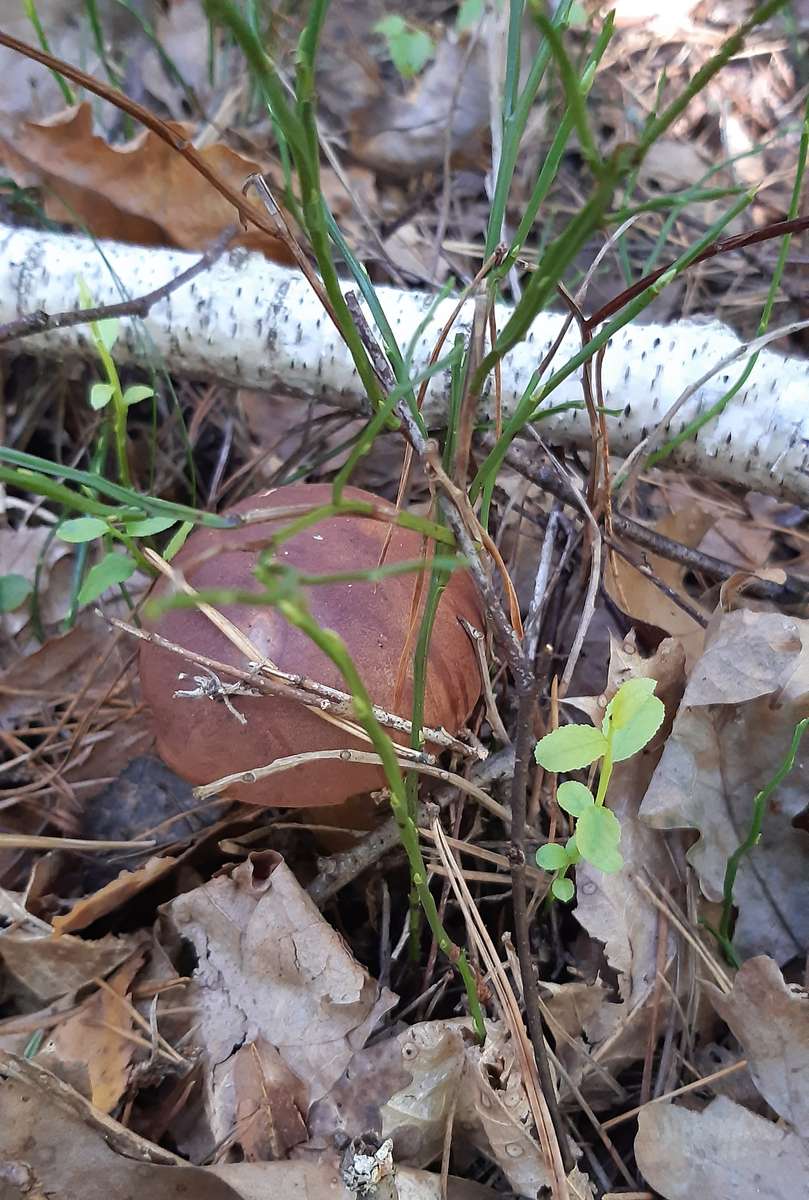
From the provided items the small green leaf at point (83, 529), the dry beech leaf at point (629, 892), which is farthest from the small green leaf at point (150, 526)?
the dry beech leaf at point (629, 892)

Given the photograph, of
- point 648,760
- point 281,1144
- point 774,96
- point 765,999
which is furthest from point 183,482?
point 774,96

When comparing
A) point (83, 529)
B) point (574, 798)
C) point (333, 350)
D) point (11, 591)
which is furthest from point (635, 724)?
point (11, 591)

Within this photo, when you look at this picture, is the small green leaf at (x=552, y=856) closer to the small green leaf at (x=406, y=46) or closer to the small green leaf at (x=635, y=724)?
the small green leaf at (x=635, y=724)

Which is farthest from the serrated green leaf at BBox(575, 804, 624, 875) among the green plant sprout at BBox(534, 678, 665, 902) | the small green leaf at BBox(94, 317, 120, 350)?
the small green leaf at BBox(94, 317, 120, 350)

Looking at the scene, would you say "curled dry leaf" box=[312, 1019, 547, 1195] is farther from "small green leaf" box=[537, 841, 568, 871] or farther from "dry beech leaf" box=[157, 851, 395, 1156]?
"small green leaf" box=[537, 841, 568, 871]

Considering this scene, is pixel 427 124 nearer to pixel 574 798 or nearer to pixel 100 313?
pixel 100 313
